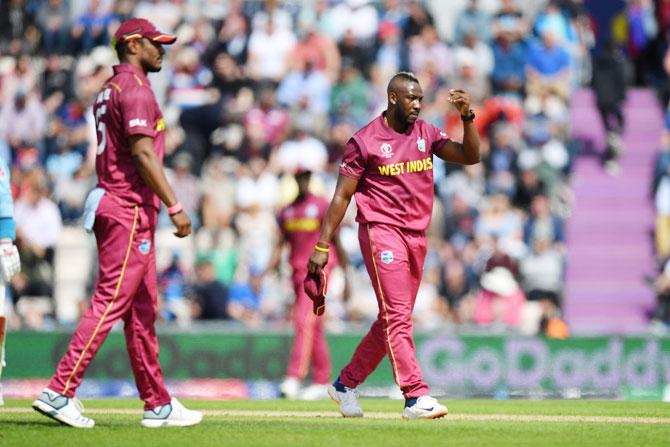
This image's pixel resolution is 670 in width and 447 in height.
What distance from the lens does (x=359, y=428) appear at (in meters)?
11.1

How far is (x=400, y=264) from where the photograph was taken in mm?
11812

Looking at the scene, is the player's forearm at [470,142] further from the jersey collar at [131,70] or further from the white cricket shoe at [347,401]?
the jersey collar at [131,70]

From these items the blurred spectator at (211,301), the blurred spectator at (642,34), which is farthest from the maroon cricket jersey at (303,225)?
the blurred spectator at (642,34)

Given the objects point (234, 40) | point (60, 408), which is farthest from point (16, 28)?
point (60, 408)

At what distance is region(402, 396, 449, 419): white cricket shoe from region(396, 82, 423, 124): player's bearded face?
2.16 metres

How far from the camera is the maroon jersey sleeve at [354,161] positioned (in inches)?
468

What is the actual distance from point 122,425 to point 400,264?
2.42 meters

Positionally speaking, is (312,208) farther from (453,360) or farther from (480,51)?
(480,51)

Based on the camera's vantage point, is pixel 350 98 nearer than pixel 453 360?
No

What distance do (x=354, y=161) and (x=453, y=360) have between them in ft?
23.0

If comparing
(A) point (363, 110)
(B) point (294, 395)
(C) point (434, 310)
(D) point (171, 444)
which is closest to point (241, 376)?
(B) point (294, 395)

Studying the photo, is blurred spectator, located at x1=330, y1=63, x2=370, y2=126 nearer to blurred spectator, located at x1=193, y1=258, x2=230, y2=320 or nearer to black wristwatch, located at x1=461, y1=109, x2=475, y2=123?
blurred spectator, located at x1=193, y1=258, x2=230, y2=320

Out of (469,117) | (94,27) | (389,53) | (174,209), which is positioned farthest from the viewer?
(94,27)

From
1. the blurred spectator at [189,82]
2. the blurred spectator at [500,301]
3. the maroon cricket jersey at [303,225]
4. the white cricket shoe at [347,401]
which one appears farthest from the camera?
the blurred spectator at [189,82]
